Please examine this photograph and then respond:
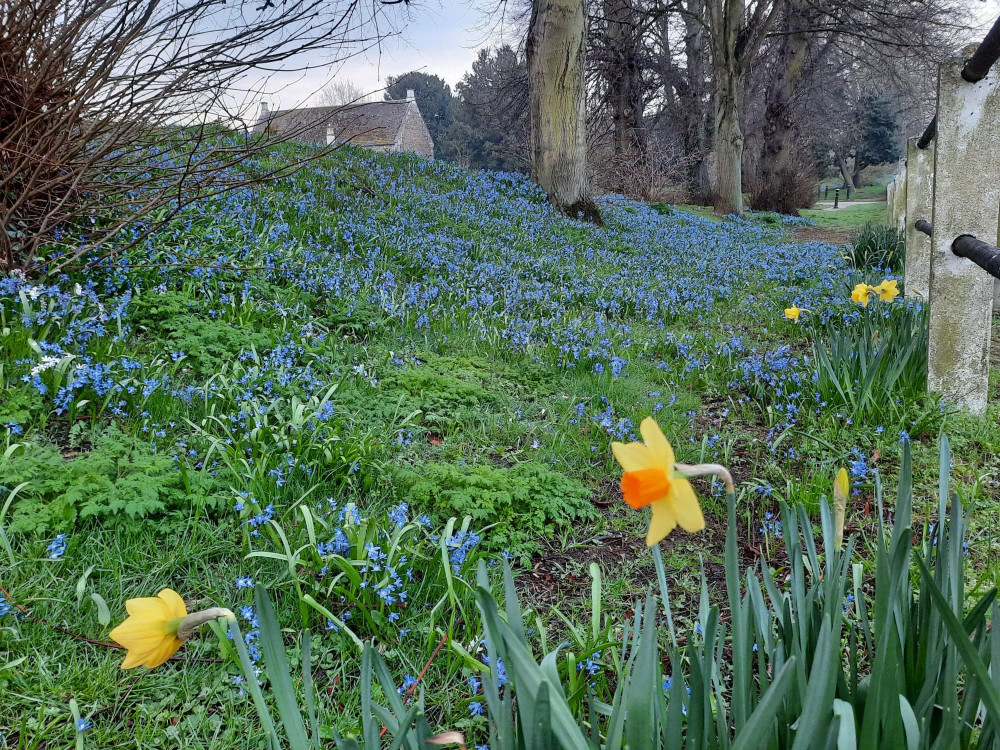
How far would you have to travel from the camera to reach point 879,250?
7570 millimetres

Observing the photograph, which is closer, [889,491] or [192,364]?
[889,491]

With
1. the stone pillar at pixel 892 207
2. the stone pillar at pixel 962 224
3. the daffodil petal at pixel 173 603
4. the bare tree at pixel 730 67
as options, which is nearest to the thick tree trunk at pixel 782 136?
the bare tree at pixel 730 67

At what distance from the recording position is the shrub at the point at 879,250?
7164mm

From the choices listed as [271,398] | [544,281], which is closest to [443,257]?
[544,281]

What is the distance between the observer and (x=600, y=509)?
2.65 m

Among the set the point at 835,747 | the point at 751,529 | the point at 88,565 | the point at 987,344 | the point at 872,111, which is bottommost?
the point at 751,529

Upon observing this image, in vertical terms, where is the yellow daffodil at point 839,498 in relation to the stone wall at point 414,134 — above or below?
below

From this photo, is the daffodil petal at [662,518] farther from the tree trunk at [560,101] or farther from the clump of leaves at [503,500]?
the tree trunk at [560,101]

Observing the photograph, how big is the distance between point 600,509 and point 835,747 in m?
1.76

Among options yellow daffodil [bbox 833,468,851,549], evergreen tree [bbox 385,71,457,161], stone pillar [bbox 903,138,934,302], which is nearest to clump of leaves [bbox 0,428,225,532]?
yellow daffodil [bbox 833,468,851,549]

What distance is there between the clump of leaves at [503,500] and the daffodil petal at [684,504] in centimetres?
143

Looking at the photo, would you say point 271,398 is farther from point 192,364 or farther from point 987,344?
point 987,344

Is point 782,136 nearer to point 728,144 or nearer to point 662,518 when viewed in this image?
point 728,144

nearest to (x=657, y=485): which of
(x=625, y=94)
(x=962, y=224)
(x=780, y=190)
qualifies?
(x=962, y=224)
